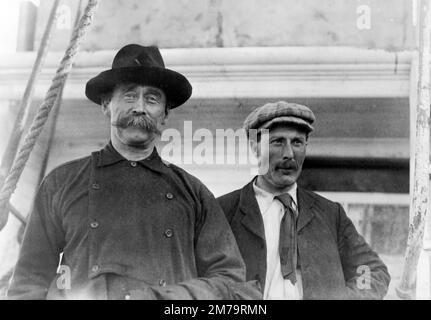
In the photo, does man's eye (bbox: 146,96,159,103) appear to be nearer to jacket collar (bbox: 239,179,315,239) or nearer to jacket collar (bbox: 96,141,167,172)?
jacket collar (bbox: 96,141,167,172)

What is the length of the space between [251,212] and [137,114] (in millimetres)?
329

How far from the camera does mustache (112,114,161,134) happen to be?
1.72m

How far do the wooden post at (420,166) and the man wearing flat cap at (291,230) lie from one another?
0.05 metres

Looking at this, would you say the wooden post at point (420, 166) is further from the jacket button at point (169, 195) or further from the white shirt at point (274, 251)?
the jacket button at point (169, 195)

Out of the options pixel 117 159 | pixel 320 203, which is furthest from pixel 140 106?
pixel 320 203

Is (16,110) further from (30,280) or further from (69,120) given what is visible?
(30,280)

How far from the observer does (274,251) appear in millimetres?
1753

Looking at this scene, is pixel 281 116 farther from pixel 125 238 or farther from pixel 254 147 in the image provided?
pixel 125 238

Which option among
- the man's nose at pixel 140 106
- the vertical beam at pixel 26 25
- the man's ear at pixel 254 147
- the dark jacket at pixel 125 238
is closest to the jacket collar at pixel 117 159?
the dark jacket at pixel 125 238

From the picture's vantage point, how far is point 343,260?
178 centimetres

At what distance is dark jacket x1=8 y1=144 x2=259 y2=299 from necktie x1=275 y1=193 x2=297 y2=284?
3.8 inches

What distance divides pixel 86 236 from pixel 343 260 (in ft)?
1.82

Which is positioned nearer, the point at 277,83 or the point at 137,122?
the point at 137,122

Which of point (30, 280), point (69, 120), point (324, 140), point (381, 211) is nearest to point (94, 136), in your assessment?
point (69, 120)
